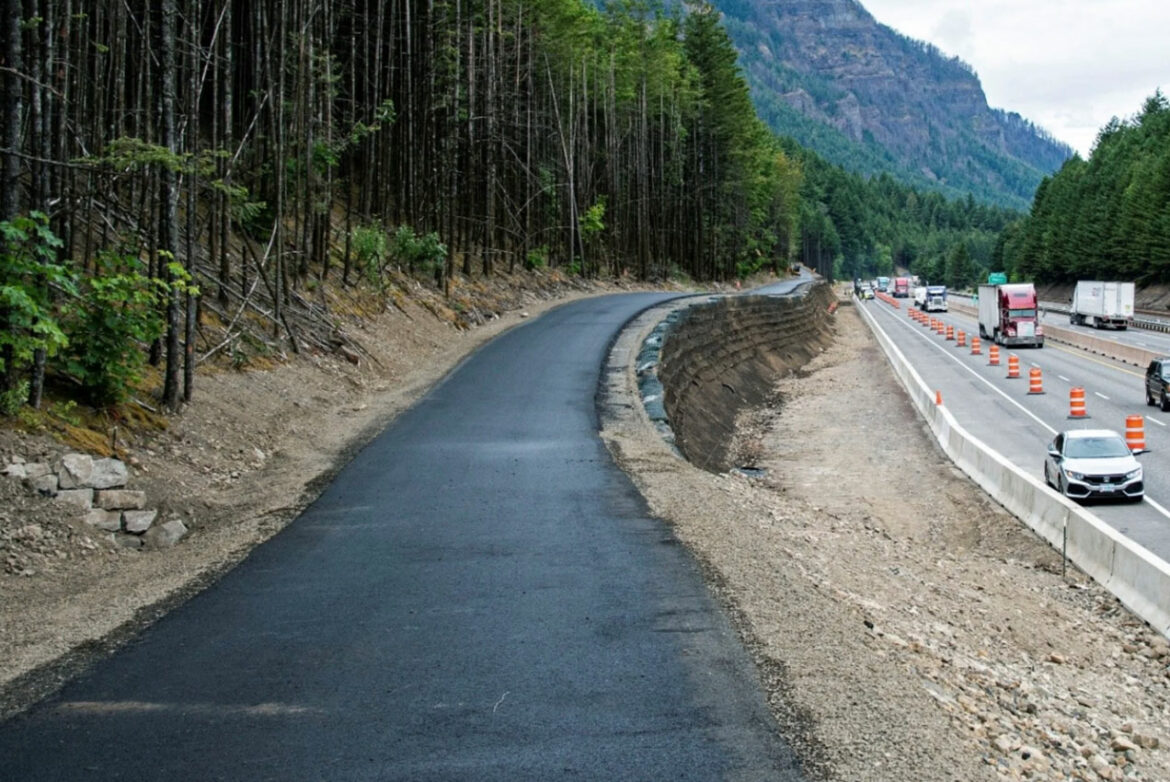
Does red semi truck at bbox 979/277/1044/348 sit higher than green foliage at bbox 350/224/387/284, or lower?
lower

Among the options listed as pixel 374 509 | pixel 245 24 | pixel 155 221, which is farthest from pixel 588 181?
pixel 374 509

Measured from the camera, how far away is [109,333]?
47.9 ft

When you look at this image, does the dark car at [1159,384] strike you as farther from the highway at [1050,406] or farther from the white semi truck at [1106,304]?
the white semi truck at [1106,304]

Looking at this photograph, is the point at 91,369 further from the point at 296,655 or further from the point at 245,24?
the point at 245,24

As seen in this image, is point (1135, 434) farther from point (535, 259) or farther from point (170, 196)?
point (535, 259)

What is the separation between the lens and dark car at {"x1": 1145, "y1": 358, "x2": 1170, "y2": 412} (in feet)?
105

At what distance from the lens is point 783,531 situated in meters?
15.8

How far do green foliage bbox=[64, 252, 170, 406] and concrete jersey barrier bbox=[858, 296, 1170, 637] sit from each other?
12.0 metres

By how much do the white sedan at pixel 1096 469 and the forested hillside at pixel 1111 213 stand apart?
83.7 m

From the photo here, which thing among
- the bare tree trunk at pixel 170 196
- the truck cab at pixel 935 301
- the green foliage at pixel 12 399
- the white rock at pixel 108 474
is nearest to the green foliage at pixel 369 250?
the bare tree trunk at pixel 170 196

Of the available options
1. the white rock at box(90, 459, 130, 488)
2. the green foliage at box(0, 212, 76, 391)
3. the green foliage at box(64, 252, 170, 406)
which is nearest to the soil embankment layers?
the green foliage at box(64, 252, 170, 406)

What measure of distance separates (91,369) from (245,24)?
88.6 ft

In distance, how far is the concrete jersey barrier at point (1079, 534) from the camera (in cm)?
1329

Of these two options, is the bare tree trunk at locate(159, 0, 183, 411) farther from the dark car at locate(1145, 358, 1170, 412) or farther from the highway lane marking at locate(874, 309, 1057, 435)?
the dark car at locate(1145, 358, 1170, 412)
